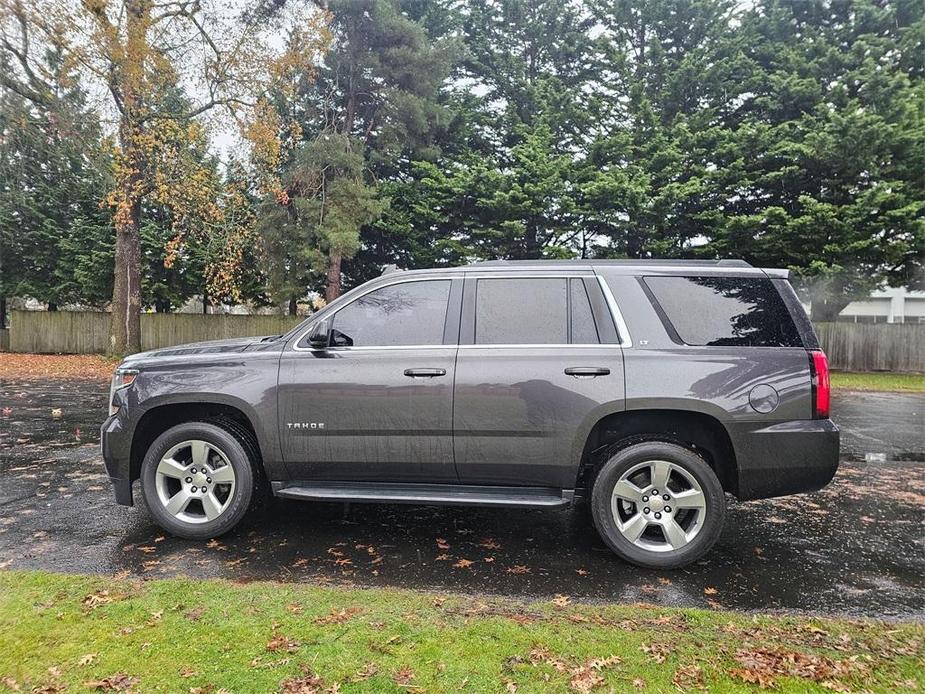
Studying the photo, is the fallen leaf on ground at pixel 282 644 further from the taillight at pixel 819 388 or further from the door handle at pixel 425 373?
the taillight at pixel 819 388

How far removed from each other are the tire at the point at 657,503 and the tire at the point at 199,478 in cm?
250

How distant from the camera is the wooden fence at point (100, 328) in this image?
23.4m

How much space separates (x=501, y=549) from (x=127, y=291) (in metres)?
18.6

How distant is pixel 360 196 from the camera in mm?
18719

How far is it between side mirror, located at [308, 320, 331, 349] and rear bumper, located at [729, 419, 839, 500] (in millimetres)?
2862

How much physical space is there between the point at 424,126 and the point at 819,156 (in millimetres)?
12497

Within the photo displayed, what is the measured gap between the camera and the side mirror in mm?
4195

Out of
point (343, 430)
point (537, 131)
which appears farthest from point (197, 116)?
point (343, 430)

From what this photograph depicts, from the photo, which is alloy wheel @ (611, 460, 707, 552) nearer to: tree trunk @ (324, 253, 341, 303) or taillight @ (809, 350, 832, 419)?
taillight @ (809, 350, 832, 419)

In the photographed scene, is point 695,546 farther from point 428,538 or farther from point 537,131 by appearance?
point 537,131

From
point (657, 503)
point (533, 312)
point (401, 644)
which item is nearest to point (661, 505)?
point (657, 503)

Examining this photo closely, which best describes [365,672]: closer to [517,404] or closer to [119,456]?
[517,404]

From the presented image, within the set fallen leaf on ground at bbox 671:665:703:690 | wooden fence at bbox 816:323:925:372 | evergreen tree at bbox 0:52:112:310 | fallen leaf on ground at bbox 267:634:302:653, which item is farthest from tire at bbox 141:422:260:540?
wooden fence at bbox 816:323:925:372

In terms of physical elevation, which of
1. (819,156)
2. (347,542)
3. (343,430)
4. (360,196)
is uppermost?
(819,156)
